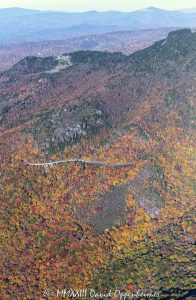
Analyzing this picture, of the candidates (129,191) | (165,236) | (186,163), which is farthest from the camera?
(186,163)

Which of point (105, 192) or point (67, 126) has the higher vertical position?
point (67, 126)

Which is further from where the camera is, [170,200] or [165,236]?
[170,200]

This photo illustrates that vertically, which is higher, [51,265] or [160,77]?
[160,77]

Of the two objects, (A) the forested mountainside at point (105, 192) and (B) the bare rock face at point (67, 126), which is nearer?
(A) the forested mountainside at point (105, 192)

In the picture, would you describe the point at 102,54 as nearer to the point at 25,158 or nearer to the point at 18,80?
the point at 18,80

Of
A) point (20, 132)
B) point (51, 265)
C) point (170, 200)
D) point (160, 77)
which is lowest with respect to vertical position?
point (51, 265)

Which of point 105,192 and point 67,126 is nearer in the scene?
point 105,192

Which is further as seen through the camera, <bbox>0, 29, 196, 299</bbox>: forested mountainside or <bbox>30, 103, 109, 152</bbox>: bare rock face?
<bbox>30, 103, 109, 152</bbox>: bare rock face

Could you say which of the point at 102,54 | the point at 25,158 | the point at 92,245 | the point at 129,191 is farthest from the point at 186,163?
the point at 102,54
